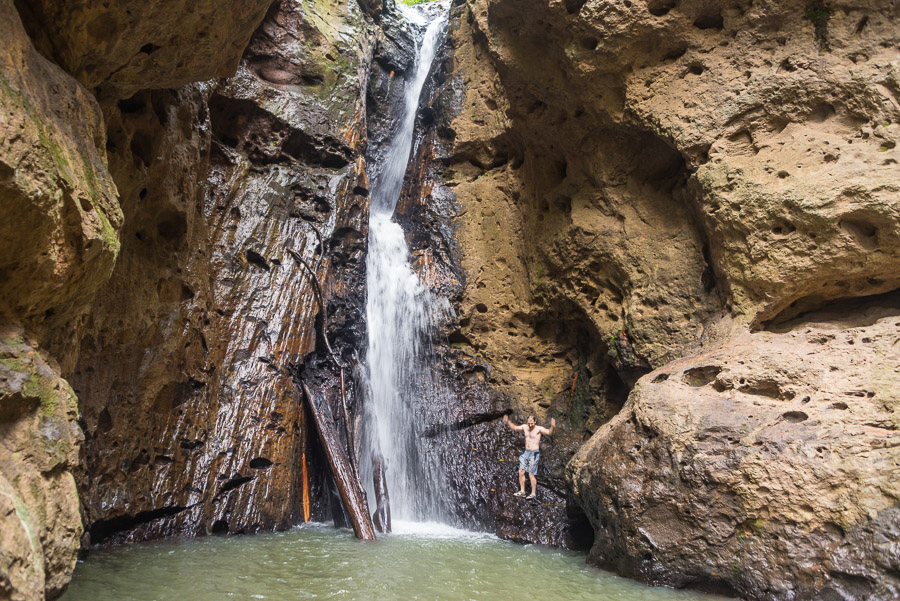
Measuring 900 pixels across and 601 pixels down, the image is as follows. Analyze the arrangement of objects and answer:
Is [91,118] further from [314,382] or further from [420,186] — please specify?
[420,186]

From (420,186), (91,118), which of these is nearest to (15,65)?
(91,118)

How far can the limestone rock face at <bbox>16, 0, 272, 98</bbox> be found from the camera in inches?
159

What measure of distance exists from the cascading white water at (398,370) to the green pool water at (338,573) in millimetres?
1793

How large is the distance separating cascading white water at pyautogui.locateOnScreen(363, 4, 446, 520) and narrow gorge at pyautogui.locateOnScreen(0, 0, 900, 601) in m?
0.05

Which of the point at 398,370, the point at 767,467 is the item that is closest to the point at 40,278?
the point at 767,467

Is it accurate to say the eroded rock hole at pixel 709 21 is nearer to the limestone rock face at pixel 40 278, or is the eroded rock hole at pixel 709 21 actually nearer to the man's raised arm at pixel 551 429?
the man's raised arm at pixel 551 429

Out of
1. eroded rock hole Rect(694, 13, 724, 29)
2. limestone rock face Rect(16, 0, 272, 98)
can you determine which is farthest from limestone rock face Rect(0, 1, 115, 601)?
eroded rock hole Rect(694, 13, 724, 29)

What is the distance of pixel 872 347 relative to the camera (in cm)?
573

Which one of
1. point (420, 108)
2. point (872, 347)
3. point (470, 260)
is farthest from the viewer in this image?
point (420, 108)

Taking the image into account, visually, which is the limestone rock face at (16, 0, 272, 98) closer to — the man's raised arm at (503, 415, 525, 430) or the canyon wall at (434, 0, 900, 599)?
the canyon wall at (434, 0, 900, 599)

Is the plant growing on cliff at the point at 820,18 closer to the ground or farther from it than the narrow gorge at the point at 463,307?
farther from it

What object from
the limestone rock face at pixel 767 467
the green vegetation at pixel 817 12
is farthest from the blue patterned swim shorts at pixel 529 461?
the green vegetation at pixel 817 12

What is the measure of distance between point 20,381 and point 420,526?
6.31 m

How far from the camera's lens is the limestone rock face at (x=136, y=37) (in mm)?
4031
